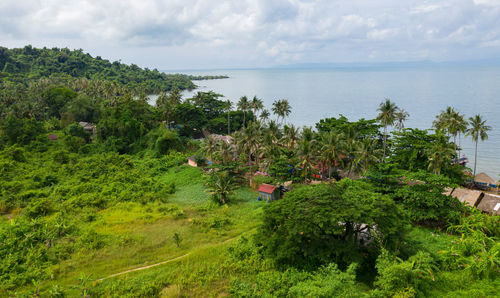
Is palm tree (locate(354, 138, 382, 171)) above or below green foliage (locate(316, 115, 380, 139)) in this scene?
below

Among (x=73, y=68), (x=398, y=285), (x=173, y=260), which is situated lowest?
(x=173, y=260)

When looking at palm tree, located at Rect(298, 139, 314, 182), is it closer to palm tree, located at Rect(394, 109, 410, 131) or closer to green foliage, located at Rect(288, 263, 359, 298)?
green foliage, located at Rect(288, 263, 359, 298)

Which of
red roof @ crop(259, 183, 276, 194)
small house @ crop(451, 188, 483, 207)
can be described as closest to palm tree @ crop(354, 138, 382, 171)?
small house @ crop(451, 188, 483, 207)

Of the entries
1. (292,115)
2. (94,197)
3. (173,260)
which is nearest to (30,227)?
(94,197)

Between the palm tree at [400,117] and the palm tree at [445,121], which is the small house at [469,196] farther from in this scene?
the palm tree at [400,117]

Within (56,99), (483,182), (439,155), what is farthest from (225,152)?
(56,99)

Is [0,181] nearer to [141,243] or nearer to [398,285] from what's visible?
[141,243]
